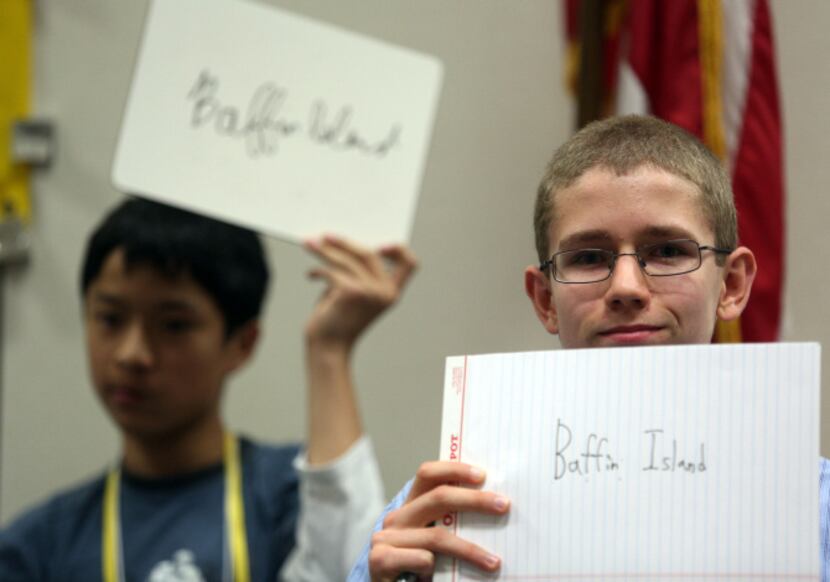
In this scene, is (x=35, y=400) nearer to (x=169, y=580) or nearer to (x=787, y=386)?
(x=169, y=580)

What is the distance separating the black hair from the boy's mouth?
3.13 feet

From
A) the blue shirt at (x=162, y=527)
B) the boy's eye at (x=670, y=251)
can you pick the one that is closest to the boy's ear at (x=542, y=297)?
the boy's eye at (x=670, y=251)

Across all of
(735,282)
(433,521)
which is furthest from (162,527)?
(735,282)

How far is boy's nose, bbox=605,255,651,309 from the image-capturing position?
0.91 meters

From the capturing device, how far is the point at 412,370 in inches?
82.8

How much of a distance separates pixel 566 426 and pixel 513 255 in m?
0.93

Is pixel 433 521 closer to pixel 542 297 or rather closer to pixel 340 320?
pixel 542 297

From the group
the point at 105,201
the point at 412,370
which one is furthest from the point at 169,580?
the point at 105,201

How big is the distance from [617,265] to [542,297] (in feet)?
0.44

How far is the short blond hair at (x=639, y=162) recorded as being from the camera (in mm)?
991

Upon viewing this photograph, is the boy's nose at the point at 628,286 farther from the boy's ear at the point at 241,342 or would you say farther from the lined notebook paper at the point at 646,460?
the boy's ear at the point at 241,342

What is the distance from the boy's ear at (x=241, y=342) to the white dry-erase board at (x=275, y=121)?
324 millimetres

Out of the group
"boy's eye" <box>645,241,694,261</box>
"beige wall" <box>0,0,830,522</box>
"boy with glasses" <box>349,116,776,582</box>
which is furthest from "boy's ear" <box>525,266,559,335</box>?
"beige wall" <box>0,0,830,522</box>

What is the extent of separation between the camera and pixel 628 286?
904mm
